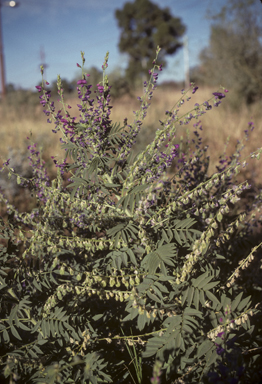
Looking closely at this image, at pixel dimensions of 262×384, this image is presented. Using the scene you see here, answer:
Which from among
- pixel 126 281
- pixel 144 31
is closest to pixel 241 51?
pixel 126 281

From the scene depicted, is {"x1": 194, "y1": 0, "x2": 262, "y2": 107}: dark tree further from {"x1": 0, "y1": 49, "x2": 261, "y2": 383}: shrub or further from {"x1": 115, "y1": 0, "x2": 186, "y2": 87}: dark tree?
{"x1": 115, "y1": 0, "x2": 186, "y2": 87}: dark tree

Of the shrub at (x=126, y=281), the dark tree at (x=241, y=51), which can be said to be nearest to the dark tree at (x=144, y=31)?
the dark tree at (x=241, y=51)

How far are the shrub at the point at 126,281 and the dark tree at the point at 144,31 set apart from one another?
115ft

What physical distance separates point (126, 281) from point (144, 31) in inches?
1615

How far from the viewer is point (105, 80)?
1.59 meters

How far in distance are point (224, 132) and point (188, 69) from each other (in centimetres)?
2881

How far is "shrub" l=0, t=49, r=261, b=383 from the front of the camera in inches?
50.3

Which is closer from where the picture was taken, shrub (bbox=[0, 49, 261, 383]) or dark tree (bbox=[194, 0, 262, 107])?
shrub (bbox=[0, 49, 261, 383])

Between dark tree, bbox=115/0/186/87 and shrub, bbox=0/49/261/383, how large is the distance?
35.0 m

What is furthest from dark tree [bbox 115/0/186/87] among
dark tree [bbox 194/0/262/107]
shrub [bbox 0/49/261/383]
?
shrub [bbox 0/49/261/383]

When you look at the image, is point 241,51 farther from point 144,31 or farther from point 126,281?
point 144,31

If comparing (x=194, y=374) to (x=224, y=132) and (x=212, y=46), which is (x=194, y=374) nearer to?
(x=224, y=132)

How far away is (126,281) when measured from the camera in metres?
1.32

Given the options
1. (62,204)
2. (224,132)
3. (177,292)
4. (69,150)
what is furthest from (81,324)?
(224,132)
